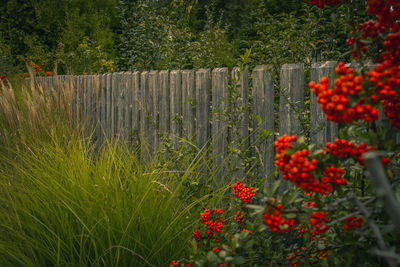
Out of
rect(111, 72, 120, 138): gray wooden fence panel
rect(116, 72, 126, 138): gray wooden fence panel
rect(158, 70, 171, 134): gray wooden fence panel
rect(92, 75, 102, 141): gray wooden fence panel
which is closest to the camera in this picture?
rect(158, 70, 171, 134): gray wooden fence panel

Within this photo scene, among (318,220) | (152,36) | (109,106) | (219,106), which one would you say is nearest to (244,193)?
(318,220)

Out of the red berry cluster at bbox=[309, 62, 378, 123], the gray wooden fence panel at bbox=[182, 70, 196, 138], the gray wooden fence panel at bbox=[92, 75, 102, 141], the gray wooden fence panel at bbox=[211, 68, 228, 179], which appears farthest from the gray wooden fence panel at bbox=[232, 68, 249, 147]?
the red berry cluster at bbox=[309, 62, 378, 123]

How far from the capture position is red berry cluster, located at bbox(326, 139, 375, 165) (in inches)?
37.7

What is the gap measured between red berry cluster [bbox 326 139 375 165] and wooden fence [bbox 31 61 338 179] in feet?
2.79

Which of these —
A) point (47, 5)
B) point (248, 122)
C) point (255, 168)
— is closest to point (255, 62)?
point (248, 122)

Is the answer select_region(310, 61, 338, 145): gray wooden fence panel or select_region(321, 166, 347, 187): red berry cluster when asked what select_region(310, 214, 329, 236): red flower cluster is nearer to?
select_region(321, 166, 347, 187): red berry cluster

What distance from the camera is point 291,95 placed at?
2.31 m

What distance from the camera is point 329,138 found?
2170mm

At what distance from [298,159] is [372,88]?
286 mm

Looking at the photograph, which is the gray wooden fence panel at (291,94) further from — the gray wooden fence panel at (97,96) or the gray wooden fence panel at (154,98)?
the gray wooden fence panel at (97,96)

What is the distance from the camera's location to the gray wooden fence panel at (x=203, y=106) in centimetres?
292

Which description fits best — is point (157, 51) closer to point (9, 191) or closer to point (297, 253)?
point (9, 191)

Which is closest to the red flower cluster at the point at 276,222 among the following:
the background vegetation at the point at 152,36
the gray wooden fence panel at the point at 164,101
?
the background vegetation at the point at 152,36

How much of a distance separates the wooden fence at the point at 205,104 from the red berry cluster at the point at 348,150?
0.85m
